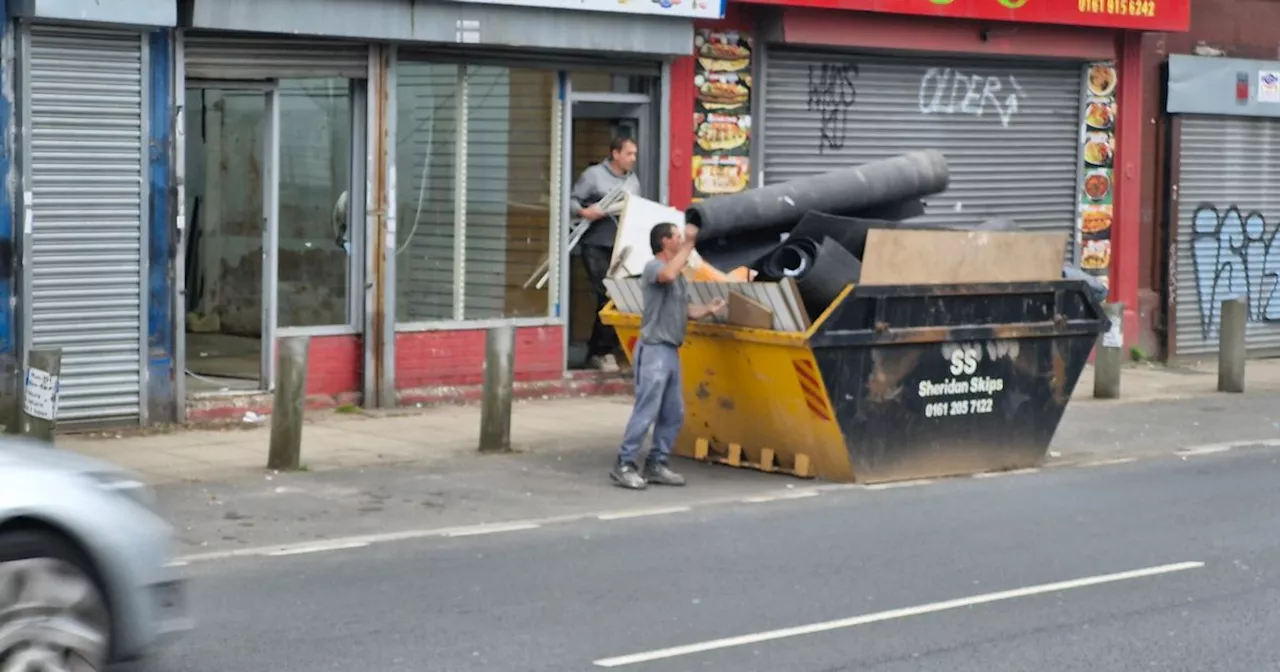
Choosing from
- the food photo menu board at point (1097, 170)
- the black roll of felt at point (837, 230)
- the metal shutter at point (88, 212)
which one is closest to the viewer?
the black roll of felt at point (837, 230)

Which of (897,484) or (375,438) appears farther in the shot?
(375,438)

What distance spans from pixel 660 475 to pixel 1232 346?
8.35 metres

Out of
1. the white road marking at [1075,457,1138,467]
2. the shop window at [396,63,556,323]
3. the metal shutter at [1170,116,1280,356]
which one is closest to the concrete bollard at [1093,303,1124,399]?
the white road marking at [1075,457,1138,467]

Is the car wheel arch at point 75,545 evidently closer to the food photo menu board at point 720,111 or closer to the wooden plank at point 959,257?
the wooden plank at point 959,257

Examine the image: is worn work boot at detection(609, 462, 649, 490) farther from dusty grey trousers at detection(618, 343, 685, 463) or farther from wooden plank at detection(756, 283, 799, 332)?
wooden plank at detection(756, 283, 799, 332)

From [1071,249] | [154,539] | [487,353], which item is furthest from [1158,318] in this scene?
[154,539]

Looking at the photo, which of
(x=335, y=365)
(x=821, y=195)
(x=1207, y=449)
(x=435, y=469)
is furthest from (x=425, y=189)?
(x=1207, y=449)

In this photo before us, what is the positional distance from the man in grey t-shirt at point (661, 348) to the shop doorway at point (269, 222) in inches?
162

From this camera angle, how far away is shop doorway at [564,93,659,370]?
1733cm

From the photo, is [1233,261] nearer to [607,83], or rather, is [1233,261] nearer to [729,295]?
[607,83]

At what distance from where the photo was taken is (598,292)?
17125 mm

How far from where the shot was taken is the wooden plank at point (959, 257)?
12.1 m

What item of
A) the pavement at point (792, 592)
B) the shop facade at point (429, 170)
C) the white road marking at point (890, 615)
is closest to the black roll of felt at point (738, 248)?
the pavement at point (792, 592)

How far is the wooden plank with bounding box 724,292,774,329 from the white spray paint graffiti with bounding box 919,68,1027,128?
301 inches
